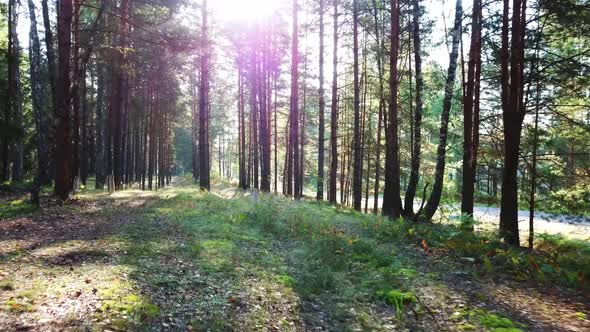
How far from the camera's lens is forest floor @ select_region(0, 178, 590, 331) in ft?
16.2

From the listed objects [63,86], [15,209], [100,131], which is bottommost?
[15,209]

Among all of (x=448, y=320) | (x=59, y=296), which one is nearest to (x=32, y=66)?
(x=59, y=296)

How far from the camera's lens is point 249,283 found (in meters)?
6.47

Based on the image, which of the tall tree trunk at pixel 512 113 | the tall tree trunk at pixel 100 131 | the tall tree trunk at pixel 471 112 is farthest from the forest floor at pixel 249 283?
the tall tree trunk at pixel 100 131

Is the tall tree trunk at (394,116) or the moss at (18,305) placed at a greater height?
the tall tree trunk at (394,116)

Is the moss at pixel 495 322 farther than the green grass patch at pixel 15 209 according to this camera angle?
No

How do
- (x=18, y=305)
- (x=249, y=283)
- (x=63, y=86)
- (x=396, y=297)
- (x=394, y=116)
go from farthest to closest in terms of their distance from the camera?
1. (x=394, y=116)
2. (x=63, y=86)
3. (x=249, y=283)
4. (x=396, y=297)
5. (x=18, y=305)

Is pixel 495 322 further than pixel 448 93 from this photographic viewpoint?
No

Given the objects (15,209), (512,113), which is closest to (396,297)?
(512,113)

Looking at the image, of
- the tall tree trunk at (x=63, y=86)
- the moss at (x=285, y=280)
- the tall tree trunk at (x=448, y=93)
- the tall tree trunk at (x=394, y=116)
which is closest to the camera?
the moss at (x=285, y=280)

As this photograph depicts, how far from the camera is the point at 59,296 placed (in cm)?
496

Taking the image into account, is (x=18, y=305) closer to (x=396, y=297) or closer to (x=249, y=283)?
(x=249, y=283)

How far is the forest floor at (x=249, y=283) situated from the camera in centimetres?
493

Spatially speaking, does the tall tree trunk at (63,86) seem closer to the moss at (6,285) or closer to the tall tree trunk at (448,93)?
the moss at (6,285)
